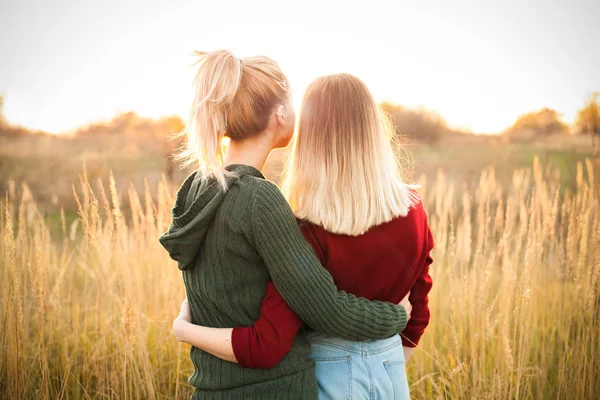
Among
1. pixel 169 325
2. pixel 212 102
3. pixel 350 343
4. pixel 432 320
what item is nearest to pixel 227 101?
pixel 212 102

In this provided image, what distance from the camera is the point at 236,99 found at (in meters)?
1.36

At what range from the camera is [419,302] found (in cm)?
165

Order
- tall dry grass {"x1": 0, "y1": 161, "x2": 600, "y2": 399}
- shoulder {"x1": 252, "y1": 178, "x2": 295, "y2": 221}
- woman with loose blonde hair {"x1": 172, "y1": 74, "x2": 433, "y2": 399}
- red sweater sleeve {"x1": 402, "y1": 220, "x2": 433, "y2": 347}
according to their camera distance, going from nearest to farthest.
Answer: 1. shoulder {"x1": 252, "y1": 178, "x2": 295, "y2": 221}
2. woman with loose blonde hair {"x1": 172, "y1": 74, "x2": 433, "y2": 399}
3. red sweater sleeve {"x1": 402, "y1": 220, "x2": 433, "y2": 347}
4. tall dry grass {"x1": 0, "y1": 161, "x2": 600, "y2": 399}

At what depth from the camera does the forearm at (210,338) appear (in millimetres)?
1313

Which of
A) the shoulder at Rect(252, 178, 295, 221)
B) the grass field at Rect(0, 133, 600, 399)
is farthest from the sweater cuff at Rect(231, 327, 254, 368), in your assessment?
the grass field at Rect(0, 133, 600, 399)

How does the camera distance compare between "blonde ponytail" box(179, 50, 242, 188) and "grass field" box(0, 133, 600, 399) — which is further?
"grass field" box(0, 133, 600, 399)

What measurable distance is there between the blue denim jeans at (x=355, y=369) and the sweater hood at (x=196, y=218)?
1.51ft

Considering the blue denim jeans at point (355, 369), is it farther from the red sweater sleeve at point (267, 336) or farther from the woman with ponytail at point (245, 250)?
the red sweater sleeve at point (267, 336)

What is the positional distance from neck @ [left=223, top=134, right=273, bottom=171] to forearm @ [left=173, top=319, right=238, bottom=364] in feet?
1.60

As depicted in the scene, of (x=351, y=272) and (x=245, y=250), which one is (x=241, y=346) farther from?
(x=351, y=272)

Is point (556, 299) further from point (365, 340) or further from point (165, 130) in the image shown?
point (165, 130)

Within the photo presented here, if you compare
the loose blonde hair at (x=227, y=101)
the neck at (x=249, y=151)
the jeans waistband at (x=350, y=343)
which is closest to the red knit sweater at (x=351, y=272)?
the jeans waistband at (x=350, y=343)

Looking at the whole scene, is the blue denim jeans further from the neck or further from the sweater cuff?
the neck

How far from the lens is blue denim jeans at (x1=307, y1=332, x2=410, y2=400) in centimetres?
138
